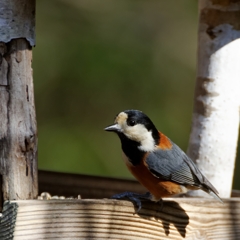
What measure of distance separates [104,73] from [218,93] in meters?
3.27

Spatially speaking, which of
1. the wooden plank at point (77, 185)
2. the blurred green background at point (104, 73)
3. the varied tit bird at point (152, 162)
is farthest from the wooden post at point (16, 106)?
the blurred green background at point (104, 73)

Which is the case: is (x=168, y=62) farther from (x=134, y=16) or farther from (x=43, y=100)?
(x=43, y=100)

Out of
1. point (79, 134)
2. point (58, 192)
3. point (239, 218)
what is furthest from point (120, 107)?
point (239, 218)

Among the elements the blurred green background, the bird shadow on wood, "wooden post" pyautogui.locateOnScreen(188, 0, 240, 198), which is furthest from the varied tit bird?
the blurred green background

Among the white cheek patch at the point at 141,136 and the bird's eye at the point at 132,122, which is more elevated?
the bird's eye at the point at 132,122

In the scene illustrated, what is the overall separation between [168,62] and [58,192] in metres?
3.77

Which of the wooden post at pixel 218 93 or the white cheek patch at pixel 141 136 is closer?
the white cheek patch at pixel 141 136

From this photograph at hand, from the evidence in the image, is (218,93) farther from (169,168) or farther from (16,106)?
(16,106)

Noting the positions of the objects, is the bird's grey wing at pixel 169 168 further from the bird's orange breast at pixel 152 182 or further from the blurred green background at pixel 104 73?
the blurred green background at pixel 104 73

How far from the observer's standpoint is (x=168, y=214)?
2648 mm

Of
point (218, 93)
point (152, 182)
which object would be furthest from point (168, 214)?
point (218, 93)

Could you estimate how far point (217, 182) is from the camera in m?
3.36

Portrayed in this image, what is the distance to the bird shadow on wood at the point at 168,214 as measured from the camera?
102 inches

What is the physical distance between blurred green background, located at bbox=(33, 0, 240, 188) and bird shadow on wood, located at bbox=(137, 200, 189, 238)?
11.6 ft
